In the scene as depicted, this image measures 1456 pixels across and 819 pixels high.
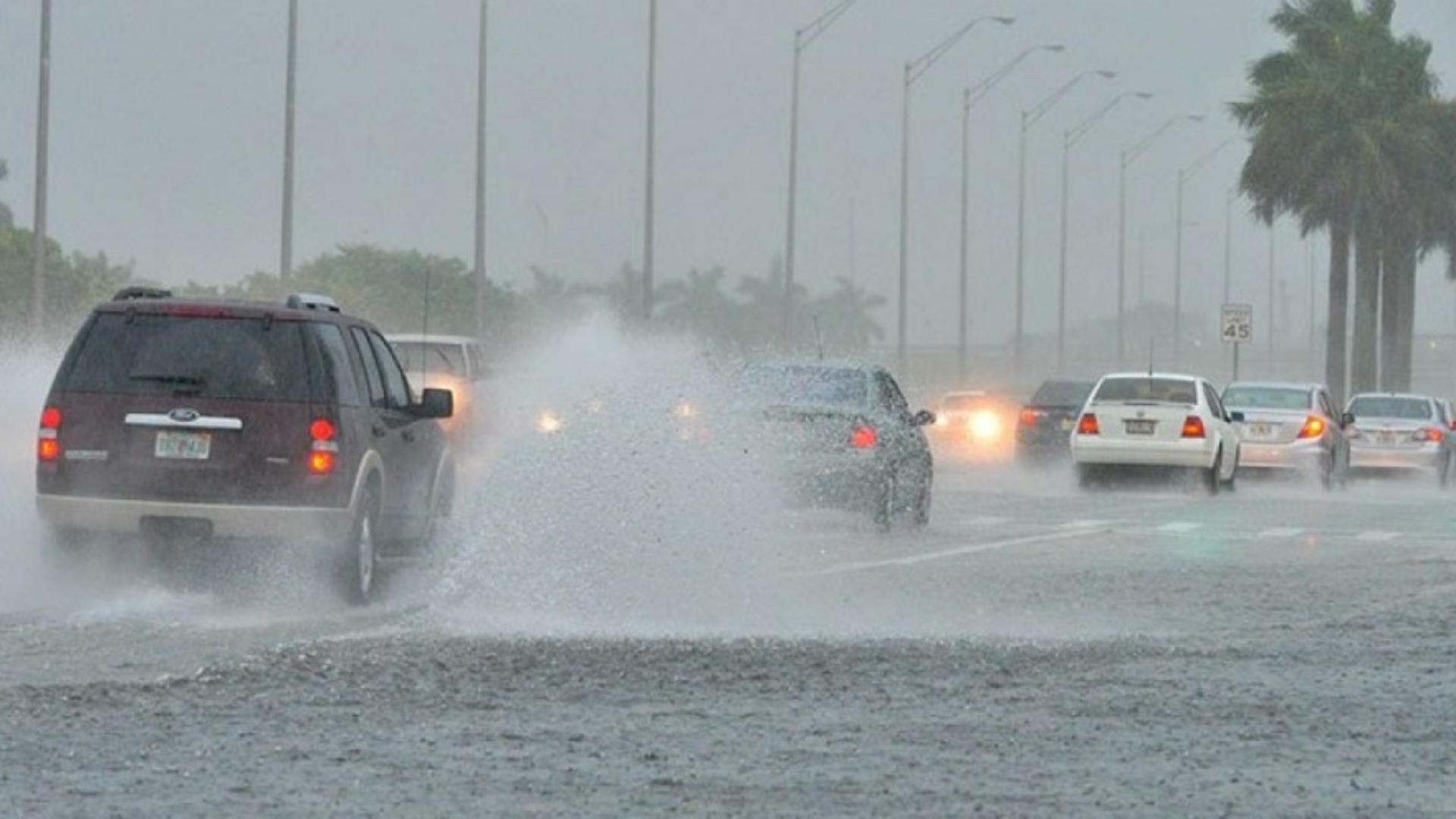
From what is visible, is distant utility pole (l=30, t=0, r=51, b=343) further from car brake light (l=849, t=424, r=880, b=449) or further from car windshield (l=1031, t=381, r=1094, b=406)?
car brake light (l=849, t=424, r=880, b=449)

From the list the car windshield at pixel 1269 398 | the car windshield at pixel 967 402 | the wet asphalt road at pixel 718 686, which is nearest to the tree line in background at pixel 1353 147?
the car windshield at pixel 967 402

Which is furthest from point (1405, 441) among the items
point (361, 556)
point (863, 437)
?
point (361, 556)

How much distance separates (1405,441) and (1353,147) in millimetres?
28942

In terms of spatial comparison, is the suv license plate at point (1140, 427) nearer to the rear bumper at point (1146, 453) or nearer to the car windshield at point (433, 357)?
the rear bumper at point (1146, 453)

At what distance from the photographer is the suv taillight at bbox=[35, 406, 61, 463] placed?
18.2 m

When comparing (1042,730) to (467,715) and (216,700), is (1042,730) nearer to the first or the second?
(467,715)

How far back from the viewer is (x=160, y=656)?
50.4ft

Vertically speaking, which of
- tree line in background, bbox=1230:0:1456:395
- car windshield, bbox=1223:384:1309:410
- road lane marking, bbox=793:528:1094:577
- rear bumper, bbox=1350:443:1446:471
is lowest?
road lane marking, bbox=793:528:1094:577

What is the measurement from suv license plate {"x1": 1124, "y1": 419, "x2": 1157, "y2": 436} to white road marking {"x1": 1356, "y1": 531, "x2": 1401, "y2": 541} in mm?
11153

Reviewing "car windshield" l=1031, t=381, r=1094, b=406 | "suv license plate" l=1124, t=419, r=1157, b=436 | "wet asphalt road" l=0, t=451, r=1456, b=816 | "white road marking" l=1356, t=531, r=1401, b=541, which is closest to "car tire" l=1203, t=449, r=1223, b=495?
"suv license plate" l=1124, t=419, r=1157, b=436

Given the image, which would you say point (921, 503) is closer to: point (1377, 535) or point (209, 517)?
point (1377, 535)

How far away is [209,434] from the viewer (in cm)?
1816

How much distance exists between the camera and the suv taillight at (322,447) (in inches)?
716

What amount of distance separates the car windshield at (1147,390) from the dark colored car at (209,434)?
86.2 ft
